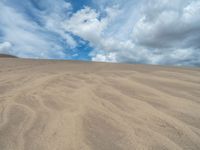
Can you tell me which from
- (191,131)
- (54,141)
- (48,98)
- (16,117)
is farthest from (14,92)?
(191,131)

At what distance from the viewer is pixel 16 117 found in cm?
258

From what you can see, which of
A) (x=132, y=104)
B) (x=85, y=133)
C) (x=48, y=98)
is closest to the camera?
(x=85, y=133)

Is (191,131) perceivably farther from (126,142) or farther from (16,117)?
(16,117)

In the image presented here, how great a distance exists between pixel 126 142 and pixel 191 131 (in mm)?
1024

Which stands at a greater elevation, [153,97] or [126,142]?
[153,97]

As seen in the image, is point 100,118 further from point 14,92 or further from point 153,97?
point 14,92

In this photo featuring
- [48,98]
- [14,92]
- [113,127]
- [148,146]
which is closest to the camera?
[148,146]

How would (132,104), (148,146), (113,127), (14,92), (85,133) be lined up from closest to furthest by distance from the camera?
(148,146) < (85,133) < (113,127) < (132,104) < (14,92)

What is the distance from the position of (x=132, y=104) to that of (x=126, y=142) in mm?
1262

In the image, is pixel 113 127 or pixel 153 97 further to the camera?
pixel 153 97

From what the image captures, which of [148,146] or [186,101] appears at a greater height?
[186,101]

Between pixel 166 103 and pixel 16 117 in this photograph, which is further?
pixel 166 103

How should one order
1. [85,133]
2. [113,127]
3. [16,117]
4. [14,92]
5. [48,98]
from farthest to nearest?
[14,92] → [48,98] → [16,117] → [113,127] → [85,133]

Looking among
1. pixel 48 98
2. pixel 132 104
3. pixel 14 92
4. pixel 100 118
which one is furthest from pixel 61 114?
pixel 14 92
